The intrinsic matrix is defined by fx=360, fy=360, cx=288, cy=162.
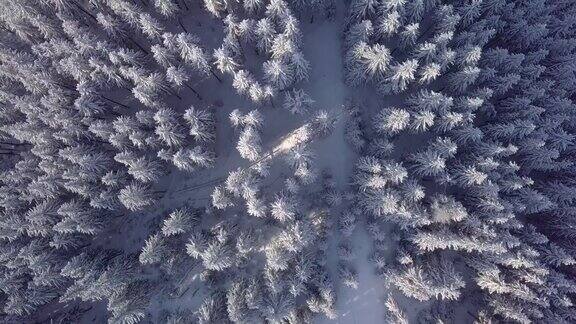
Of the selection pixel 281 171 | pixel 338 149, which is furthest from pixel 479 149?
pixel 281 171

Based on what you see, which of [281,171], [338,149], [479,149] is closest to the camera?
[479,149]

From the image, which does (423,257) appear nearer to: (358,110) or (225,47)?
(358,110)

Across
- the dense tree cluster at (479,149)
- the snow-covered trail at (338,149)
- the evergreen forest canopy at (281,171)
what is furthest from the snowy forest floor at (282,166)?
the dense tree cluster at (479,149)

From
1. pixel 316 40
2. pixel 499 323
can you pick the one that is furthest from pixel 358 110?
pixel 499 323

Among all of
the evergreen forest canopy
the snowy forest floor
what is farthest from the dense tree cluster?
the snowy forest floor

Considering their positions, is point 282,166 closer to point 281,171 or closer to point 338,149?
point 281,171

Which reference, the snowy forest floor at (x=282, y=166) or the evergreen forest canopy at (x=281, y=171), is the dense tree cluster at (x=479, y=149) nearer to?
the evergreen forest canopy at (x=281, y=171)

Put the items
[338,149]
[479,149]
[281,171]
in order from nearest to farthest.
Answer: [479,149], [281,171], [338,149]

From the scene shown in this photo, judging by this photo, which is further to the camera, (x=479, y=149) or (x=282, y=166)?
(x=282, y=166)
